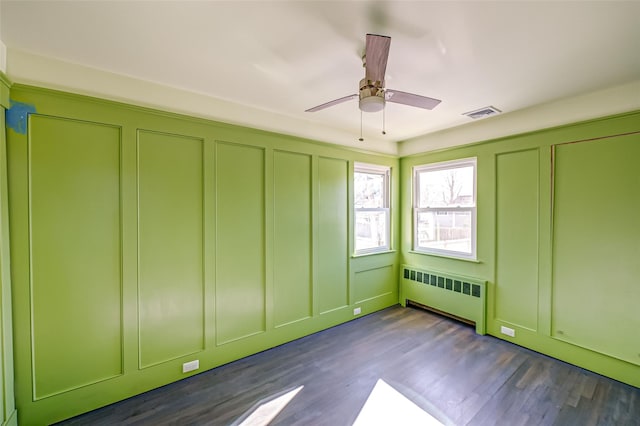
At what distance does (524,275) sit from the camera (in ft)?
10.2

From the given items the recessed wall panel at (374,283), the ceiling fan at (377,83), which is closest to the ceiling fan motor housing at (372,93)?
the ceiling fan at (377,83)

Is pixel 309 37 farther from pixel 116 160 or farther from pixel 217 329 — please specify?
pixel 217 329

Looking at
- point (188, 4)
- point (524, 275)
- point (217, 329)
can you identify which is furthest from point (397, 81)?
point (217, 329)

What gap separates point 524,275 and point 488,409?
1.64 m

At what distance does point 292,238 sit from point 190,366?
1620mm

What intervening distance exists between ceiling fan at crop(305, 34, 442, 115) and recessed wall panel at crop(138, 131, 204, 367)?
169cm

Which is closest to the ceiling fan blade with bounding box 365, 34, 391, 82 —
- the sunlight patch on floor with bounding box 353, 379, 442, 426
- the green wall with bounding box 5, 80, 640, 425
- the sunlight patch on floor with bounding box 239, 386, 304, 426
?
the green wall with bounding box 5, 80, 640, 425

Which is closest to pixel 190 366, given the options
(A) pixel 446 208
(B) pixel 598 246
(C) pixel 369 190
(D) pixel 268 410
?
(D) pixel 268 410

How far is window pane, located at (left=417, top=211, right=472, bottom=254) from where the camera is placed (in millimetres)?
3719

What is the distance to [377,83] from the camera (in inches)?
69.6

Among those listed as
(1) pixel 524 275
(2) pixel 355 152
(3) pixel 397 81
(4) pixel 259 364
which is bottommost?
(4) pixel 259 364

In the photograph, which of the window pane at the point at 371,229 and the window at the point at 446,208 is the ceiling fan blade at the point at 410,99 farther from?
the window pane at the point at 371,229

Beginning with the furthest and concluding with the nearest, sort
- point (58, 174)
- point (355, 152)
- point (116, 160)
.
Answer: point (355, 152) → point (116, 160) → point (58, 174)

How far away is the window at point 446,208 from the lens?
3.67m
